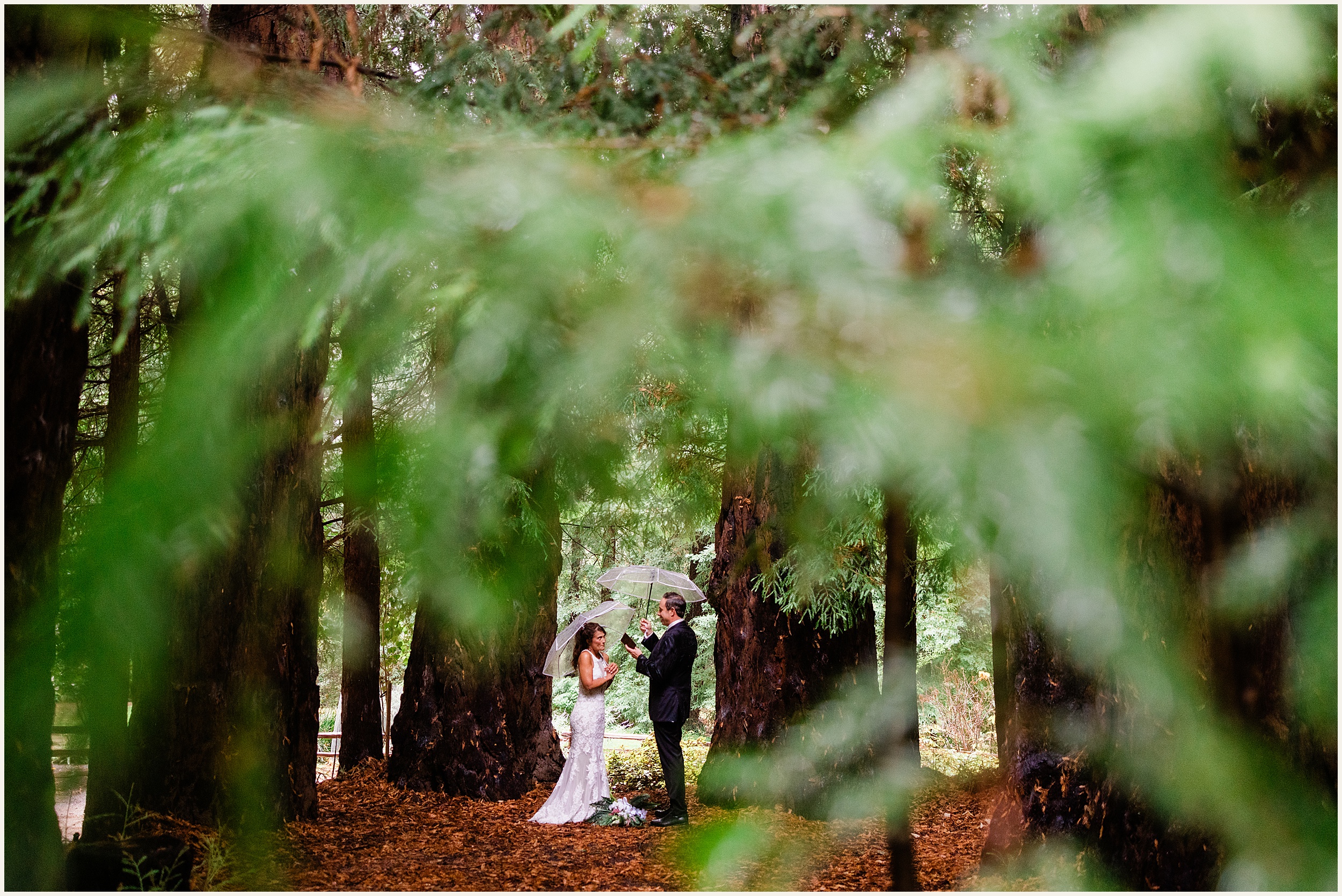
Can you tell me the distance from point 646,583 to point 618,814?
2.34m

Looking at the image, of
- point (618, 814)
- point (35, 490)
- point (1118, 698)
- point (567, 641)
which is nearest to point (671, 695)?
point (618, 814)

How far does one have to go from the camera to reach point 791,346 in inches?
31.4

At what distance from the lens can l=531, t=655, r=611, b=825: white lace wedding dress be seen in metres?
7.86

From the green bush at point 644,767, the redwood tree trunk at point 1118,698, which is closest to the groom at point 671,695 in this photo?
the green bush at point 644,767

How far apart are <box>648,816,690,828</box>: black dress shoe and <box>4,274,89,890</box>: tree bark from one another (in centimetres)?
523

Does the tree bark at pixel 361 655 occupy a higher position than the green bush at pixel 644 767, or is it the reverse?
the tree bark at pixel 361 655

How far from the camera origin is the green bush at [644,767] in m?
9.96

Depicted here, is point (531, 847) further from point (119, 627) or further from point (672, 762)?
point (119, 627)

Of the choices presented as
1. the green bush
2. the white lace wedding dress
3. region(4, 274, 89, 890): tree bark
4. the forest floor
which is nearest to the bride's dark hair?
the white lace wedding dress

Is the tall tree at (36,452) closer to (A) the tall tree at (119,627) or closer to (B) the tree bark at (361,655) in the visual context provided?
(A) the tall tree at (119,627)

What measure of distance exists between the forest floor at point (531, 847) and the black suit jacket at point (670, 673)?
0.97 metres

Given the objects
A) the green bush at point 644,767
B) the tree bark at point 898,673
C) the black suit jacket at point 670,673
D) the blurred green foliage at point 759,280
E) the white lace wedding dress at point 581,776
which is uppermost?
the blurred green foliage at point 759,280

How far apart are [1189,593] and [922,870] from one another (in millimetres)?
3819

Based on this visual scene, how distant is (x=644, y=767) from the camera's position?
11273mm
